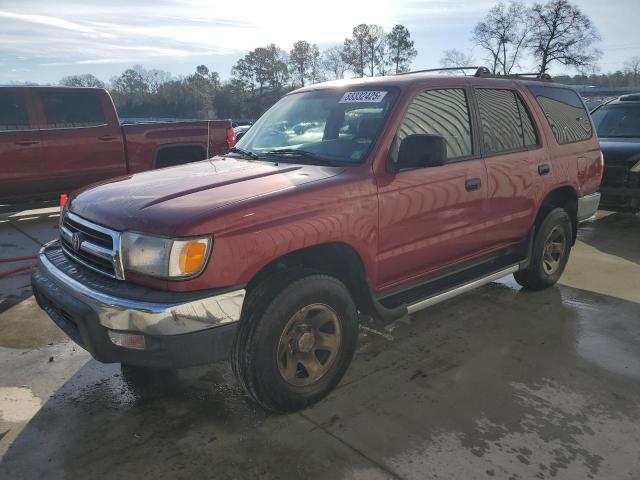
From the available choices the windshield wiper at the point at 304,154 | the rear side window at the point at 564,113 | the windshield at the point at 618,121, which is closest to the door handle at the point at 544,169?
the rear side window at the point at 564,113

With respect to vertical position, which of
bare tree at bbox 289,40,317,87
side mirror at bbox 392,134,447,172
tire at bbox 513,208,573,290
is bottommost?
tire at bbox 513,208,573,290

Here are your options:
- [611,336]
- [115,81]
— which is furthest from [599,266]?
[115,81]

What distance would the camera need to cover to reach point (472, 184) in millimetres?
3678

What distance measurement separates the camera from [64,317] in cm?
279

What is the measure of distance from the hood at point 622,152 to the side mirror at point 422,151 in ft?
17.8

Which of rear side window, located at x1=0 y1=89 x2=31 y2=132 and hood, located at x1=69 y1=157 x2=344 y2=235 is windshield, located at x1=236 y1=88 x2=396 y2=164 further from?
rear side window, located at x1=0 y1=89 x2=31 y2=132

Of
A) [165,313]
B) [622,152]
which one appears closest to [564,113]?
[622,152]

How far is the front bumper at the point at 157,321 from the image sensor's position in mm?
2398

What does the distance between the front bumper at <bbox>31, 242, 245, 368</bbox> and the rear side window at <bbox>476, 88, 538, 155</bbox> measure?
239 centimetres

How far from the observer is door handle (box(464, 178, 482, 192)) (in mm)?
3641

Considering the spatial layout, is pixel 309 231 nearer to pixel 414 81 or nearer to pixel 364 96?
pixel 364 96

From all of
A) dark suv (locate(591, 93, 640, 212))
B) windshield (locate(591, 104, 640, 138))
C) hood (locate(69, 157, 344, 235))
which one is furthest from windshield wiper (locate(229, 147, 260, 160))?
windshield (locate(591, 104, 640, 138))

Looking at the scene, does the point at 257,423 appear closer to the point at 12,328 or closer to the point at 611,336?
the point at 12,328

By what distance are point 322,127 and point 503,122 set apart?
4.87 feet
